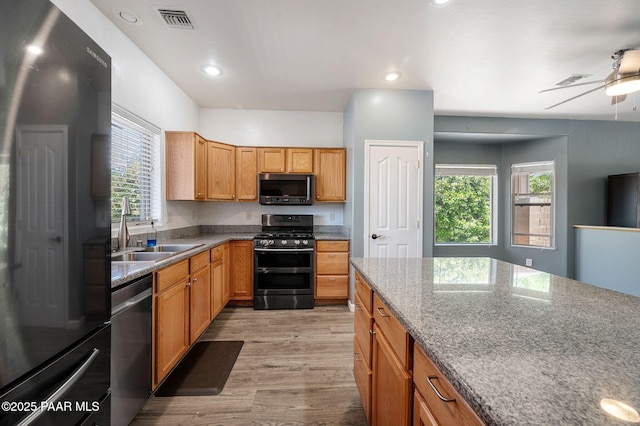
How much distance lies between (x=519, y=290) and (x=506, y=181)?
15.1 ft

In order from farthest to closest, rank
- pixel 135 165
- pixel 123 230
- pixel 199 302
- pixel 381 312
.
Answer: pixel 135 165 → pixel 199 302 → pixel 123 230 → pixel 381 312

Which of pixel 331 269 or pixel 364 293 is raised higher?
Answer: pixel 364 293

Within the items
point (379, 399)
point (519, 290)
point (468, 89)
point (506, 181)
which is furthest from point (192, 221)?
point (506, 181)

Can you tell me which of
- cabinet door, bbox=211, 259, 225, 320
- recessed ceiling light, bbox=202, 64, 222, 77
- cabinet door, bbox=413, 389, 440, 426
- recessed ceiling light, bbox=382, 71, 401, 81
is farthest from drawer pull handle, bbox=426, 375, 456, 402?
recessed ceiling light, bbox=202, 64, 222, 77

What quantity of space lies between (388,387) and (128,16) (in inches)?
120

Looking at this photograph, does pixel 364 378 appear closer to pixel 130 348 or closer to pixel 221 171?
pixel 130 348

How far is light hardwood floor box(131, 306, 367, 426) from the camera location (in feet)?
5.39

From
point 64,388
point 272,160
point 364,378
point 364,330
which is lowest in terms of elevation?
point 364,378

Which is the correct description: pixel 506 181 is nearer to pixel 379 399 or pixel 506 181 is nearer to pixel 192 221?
pixel 379 399

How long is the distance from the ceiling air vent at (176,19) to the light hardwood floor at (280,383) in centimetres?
285

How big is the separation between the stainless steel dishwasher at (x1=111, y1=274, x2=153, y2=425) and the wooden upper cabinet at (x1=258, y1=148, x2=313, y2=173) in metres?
2.42

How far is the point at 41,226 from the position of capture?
2.45 feet

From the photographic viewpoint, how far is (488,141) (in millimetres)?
4695

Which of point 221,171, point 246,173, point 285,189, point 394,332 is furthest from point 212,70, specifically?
point 394,332
